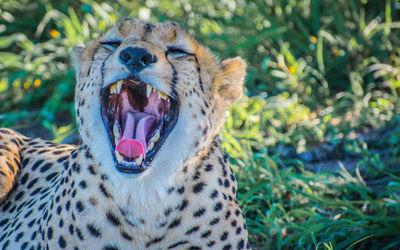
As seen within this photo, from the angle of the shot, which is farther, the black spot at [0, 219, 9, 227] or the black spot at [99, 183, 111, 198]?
the black spot at [0, 219, 9, 227]

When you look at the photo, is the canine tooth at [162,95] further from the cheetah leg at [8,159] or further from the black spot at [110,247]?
the cheetah leg at [8,159]

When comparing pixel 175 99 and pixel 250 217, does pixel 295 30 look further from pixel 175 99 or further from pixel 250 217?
pixel 175 99

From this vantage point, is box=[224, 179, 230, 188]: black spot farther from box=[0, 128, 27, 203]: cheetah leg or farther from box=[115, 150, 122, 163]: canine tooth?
box=[0, 128, 27, 203]: cheetah leg

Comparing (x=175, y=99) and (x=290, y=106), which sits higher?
(x=175, y=99)

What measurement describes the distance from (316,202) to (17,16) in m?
3.24

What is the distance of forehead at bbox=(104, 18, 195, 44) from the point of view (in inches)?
74.7

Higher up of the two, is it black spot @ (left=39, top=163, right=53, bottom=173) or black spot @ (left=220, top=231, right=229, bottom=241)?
black spot @ (left=39, top=163, right=53, bottom=173)

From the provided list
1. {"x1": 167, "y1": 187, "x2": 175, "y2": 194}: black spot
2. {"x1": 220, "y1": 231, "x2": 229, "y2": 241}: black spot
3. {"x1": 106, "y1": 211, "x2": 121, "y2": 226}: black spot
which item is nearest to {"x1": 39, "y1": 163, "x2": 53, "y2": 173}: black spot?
{"x1": 106, "y1": 211, "x2": 121, "y2": 226}: black spot

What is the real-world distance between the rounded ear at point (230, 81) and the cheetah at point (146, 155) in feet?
0.16

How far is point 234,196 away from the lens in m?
2.03

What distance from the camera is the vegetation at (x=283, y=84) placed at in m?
2.90

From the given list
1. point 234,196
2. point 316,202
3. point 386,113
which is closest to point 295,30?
point 386,113

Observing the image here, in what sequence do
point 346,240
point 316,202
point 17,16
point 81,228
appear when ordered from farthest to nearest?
point 17,16
point 316,202
point 346,240
point 81,228

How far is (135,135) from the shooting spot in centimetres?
186
